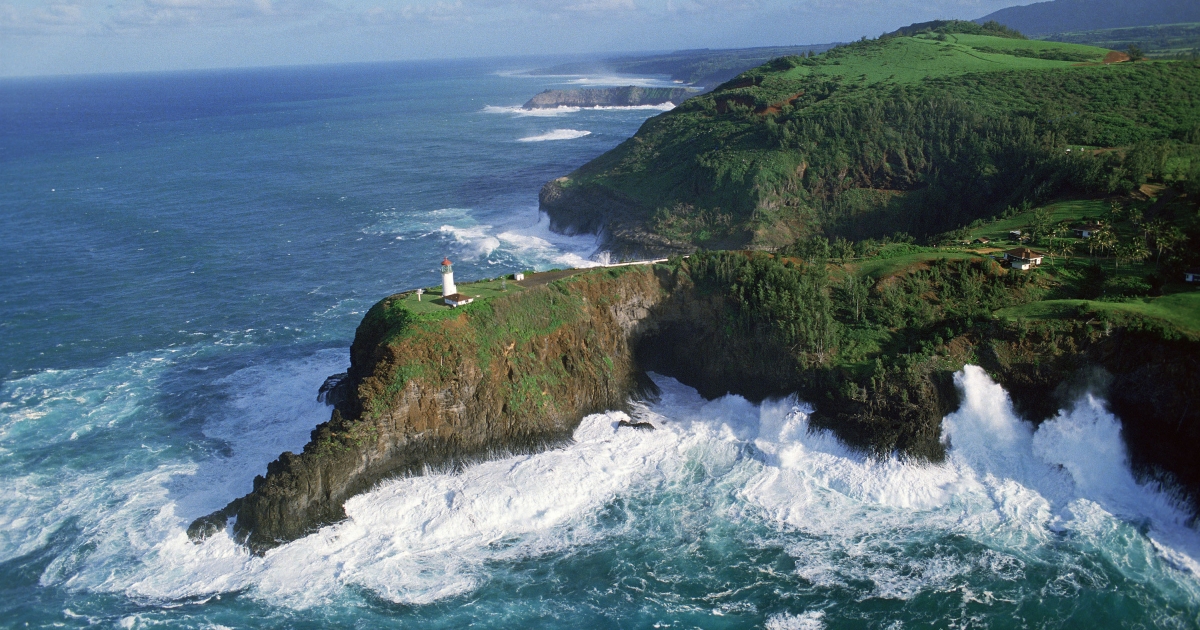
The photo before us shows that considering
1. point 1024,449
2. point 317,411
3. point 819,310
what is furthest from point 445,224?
point 1024,449

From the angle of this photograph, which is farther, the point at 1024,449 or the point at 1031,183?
the point at 1031,183

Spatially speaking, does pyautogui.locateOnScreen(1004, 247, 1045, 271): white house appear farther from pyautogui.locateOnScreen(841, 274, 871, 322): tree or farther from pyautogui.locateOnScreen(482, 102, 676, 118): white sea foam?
pyautogui.locateOnScreen(482, 102, 676, 118): white sea foam

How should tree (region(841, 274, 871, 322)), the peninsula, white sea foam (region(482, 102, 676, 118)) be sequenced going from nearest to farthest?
the peninsula, tree (region(841, 274, 871, 322)), white sea foam (region(482, 102, 676, 118))

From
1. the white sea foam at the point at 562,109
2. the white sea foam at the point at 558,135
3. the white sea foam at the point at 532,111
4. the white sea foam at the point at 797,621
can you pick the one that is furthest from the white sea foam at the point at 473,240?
the white sea foam at the point at 562,109

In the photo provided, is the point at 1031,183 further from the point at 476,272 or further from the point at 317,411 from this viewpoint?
the point at 317,411

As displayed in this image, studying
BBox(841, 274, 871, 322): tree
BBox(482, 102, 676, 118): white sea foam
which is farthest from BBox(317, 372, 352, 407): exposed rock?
BBox(482, 102, 676, 118): white sea foam

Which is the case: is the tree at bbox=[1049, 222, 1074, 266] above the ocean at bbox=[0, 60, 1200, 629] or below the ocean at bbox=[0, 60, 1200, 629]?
above

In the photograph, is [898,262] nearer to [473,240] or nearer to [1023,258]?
[1023,258]
